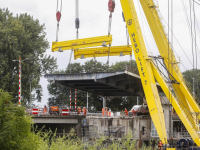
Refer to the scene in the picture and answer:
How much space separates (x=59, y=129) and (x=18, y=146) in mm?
25677

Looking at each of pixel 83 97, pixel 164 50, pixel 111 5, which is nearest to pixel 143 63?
pixel 164 50

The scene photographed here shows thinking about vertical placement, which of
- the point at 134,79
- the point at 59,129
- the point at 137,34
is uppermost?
the point at 137,34

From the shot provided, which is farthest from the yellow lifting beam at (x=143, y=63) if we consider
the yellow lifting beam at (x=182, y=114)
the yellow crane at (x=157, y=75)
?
the yellow lifting beam at (x=182, y=114)

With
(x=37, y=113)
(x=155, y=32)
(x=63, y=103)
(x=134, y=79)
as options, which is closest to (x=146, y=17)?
(x=155, y=32)

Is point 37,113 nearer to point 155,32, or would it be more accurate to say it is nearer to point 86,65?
point 155,32

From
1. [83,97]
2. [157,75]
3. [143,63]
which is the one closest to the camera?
[143,63]

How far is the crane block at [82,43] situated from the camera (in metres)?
32.0

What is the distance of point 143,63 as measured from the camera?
28.8 meters

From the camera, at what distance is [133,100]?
75.2m

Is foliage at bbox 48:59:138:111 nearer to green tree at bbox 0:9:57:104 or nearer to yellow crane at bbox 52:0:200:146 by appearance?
green tree at bbox 0:9:57:104

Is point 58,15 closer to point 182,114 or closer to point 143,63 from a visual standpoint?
point 143,63

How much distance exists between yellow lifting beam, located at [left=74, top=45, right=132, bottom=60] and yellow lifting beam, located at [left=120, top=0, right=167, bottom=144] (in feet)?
20.1

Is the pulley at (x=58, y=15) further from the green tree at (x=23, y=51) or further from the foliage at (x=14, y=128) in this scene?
the foliage at (x=14, y=128)

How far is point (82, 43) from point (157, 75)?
893 cm
